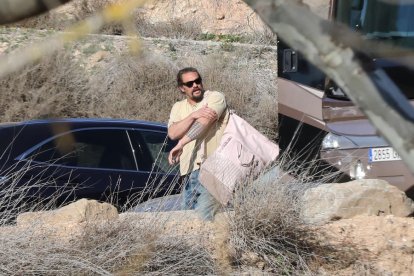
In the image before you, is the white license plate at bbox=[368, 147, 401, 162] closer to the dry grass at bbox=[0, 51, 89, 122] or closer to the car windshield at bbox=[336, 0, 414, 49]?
the car windshield at bbox=[336, 0, 414, 49]

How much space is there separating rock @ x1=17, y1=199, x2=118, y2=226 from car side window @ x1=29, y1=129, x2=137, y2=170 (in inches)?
48.0

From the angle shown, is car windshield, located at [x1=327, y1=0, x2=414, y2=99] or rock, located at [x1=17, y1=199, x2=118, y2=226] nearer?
rock, located at [x1=17, y1=199, x2=118, y2=226]

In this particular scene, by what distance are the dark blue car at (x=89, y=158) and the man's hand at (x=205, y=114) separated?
31.8 inches

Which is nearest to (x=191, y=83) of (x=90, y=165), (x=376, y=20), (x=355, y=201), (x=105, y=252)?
(x=355, y=201)

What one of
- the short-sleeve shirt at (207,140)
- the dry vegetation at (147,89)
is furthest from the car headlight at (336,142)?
the dry vegetation at (147,89)

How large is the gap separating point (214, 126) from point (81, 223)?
49.7 inches

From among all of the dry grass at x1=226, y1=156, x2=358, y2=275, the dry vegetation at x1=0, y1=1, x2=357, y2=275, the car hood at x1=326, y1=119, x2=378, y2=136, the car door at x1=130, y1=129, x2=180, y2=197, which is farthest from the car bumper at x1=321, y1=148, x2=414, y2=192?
the dry grass at x1=226, y1=156, x2=358, y2=275

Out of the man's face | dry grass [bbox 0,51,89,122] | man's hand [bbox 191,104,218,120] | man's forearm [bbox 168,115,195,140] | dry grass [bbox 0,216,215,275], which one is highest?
the man's face

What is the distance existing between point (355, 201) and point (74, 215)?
2172 mm

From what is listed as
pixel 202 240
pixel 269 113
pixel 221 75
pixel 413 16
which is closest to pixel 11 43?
pixel 221 75

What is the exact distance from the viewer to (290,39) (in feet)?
5.72

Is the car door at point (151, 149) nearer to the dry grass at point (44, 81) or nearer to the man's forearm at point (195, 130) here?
the man's forearm at point (195, 130)

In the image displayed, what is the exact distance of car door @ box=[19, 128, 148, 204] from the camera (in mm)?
7723

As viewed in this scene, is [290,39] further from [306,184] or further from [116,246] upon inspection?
[306,184]
